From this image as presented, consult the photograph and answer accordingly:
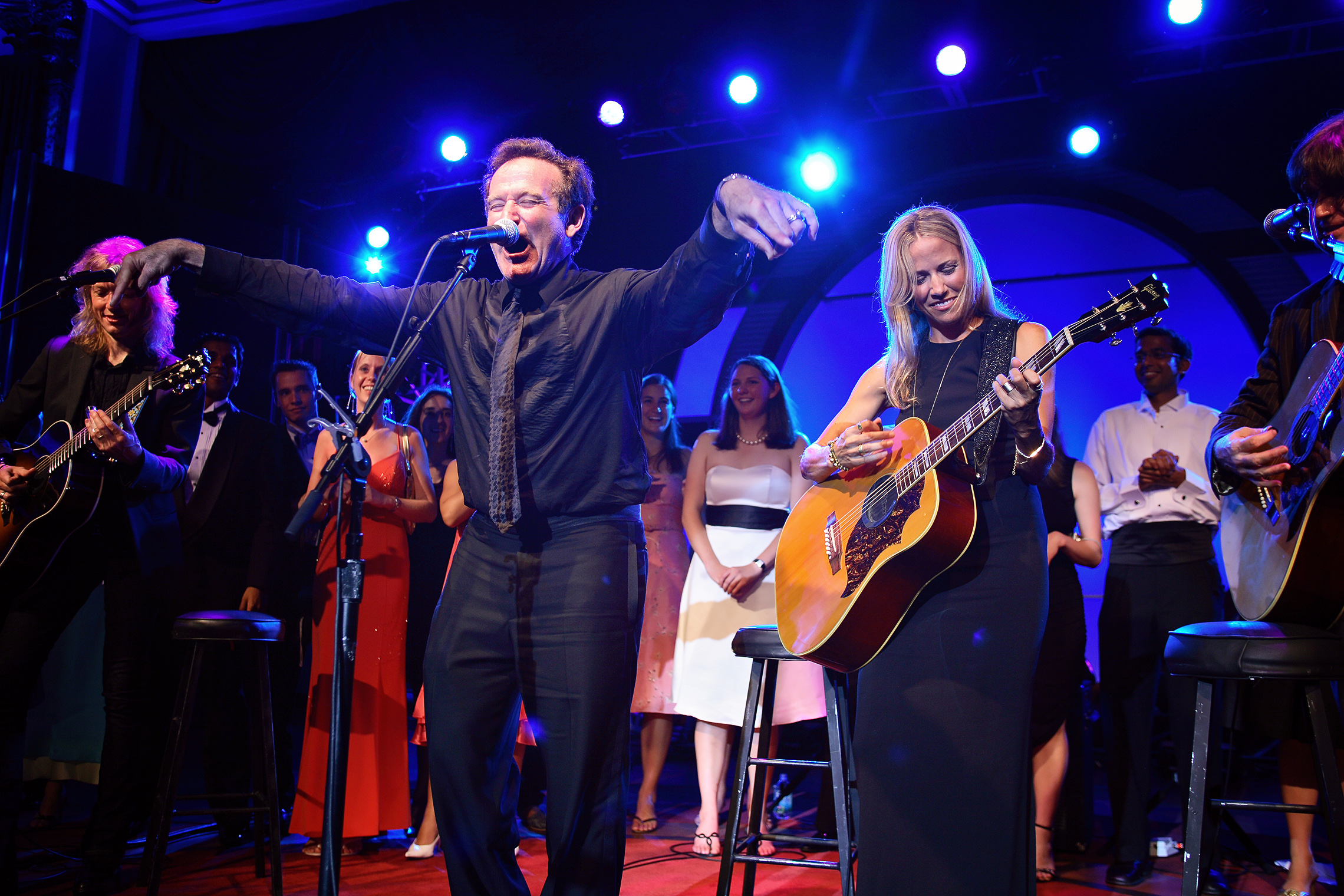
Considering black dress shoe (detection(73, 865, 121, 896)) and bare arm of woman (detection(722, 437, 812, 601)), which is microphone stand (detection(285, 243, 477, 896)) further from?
bare arm of woman (detection(722, 437, 812, 601))

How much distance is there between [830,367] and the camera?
8.78 m

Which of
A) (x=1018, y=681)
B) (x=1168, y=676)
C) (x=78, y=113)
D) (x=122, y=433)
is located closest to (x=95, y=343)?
(x=122, y=433)

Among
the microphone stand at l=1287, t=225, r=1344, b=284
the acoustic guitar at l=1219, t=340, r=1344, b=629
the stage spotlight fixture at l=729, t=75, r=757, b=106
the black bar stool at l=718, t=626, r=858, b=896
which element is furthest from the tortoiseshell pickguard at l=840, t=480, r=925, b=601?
the stage spotlight fixture at l=729, t=75, r=757, b=106

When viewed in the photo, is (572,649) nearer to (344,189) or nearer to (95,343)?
(95,343)

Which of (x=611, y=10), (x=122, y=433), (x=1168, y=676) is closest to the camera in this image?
(x=122, y=433)

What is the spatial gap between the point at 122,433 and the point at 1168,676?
424 centimetres

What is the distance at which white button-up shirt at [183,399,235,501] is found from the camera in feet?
14.5

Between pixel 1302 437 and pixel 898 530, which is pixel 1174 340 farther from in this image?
pixel 898 530

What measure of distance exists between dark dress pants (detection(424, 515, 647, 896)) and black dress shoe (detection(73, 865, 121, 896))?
207cm

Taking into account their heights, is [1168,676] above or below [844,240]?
below

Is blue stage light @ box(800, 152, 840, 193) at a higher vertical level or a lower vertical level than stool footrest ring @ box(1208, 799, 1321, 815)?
higher

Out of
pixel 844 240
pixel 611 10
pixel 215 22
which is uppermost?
pixel 215 22

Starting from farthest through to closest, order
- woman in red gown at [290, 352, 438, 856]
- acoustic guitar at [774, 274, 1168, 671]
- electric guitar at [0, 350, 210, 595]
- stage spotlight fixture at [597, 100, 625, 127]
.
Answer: stage spotlight fixture at [597, 100, 625, 127] → woman in red gown at [290, 352, 438, 856] → electric guitar at [0, 350, 210, 595] → acoustic guitar at [774, 274, 1168, 671]

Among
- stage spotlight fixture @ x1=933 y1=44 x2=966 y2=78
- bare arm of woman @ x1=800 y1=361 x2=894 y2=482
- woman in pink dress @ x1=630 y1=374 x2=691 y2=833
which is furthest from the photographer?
stage spotlight fixture @ x1=933 y1=44 x2=966 y2=78
